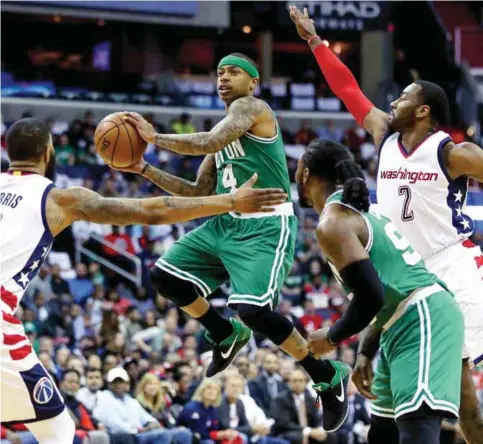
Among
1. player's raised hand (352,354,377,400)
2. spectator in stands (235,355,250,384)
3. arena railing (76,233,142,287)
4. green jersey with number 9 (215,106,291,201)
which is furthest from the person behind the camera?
arena railing (76,233,142,287)

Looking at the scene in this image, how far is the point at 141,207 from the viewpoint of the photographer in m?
6.67

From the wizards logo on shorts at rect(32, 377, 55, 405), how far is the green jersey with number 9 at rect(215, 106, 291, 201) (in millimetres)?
1971

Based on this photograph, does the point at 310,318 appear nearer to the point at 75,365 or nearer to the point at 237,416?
the point at 237,416

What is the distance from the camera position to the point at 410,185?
7484 millimetres

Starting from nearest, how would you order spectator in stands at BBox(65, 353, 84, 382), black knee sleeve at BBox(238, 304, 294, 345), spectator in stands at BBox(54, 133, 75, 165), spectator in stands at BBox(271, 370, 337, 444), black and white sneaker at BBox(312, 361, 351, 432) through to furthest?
black knee sleeve at BBox(238, 304, 294, 345), black and white sneaker at BBox(312, 361, 351, 432), spectator in stands at BBox(65, 353, 84, 382), spectator in stands at BBox(271, 370, 337, 444), spectator in stands at BBox(54, 133, 75, 165)

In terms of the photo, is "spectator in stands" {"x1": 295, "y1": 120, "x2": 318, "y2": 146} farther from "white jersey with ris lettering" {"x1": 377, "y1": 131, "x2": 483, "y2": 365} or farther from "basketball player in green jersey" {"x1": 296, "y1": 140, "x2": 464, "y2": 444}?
"basketball player in green jersey" {"x1": 296, "y1": 140, "x2": 464, "y2": 444}

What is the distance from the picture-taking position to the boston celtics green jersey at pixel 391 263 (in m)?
6.41

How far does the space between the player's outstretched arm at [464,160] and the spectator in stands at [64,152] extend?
42.6ft

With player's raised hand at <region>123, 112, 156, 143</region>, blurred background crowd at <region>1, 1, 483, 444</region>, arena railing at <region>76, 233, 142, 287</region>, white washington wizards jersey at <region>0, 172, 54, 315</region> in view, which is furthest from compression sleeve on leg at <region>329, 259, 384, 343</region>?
arena railing at <region>76, 233, 142, 287</region>

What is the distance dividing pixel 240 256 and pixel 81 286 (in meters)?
9.53

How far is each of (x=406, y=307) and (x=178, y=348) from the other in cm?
923

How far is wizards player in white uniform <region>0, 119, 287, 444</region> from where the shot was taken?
647cm

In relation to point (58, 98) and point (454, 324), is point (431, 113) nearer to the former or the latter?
point (454, 324)

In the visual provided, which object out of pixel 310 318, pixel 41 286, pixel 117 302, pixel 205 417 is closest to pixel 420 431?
pixel 205 417
